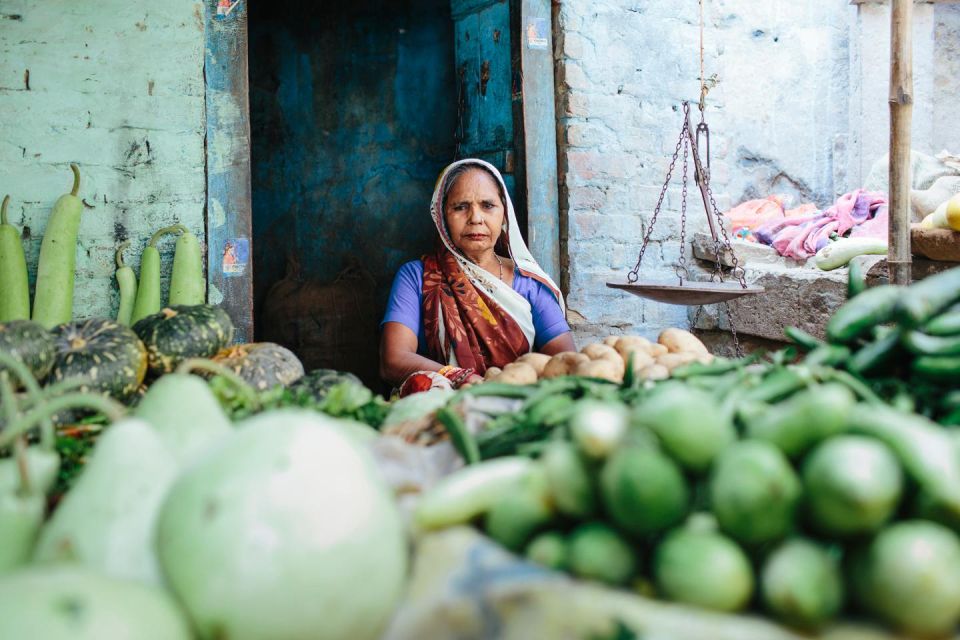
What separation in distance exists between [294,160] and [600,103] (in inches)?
103

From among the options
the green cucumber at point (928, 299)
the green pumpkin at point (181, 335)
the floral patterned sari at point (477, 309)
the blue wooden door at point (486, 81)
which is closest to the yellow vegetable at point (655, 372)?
the green cucumber at point (928, 299)

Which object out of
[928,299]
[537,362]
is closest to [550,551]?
[928,299]

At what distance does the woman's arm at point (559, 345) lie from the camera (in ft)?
12.7

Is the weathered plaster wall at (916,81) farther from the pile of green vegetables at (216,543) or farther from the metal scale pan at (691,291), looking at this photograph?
the pile of green vegetables at (216,543)

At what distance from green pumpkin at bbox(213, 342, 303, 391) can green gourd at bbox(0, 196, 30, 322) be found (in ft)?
2.91

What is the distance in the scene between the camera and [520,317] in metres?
3.97

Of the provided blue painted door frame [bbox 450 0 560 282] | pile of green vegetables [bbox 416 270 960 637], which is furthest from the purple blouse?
pile of green vegetables [bbox 416 270 960 637]

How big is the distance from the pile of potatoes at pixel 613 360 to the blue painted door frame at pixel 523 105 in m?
1.45

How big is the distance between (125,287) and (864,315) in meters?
2.73

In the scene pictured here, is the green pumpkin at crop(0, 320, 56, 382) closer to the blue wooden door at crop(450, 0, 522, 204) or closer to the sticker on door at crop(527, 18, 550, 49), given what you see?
the blue wooden door at crop(450, 0, 522, 204)

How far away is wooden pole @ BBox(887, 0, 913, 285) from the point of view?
2967 mm

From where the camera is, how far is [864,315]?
151 cm

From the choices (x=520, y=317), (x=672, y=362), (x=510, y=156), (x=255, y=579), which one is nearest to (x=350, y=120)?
(x=510, y=156)

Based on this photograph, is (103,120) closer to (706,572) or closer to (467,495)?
(467,495)
